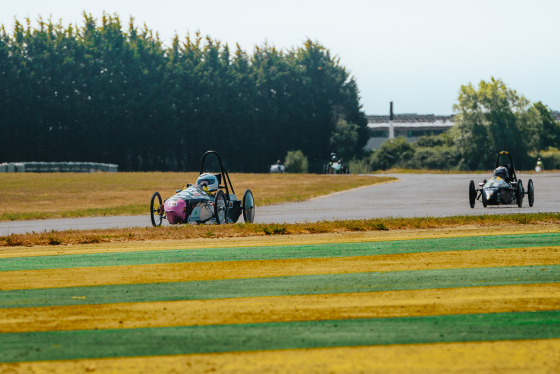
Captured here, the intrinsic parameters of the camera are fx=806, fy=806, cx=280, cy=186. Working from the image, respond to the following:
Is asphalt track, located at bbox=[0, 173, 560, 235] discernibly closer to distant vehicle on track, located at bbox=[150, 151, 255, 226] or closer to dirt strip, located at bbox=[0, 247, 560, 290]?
distant vehicle on track, located at bbox=[150, 151, 255, 226]

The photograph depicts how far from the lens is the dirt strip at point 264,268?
7840 mm

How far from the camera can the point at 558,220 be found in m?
13.0

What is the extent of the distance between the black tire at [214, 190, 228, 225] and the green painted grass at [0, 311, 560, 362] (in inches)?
407

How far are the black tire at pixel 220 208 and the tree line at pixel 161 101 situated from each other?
197 ft

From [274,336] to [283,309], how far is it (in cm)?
82

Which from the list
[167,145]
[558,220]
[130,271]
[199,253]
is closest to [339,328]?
[130,271]

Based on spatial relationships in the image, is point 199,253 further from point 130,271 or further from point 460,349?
point 460,349

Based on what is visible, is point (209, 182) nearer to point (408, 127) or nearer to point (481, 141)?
point (481, 141)

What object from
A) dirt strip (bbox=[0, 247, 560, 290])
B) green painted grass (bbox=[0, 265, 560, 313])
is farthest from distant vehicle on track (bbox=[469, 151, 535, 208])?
green painted grass (bbox=[0, 265, 560, 313])

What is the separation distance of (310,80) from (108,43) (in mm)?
23875

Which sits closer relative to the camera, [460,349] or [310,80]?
[460,349]

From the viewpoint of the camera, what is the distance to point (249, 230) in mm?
12406

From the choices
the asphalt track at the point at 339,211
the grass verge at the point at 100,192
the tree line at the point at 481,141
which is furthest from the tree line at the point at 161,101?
the asphalt track at the point at 339,211

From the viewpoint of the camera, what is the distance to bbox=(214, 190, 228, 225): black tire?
52.6ft
